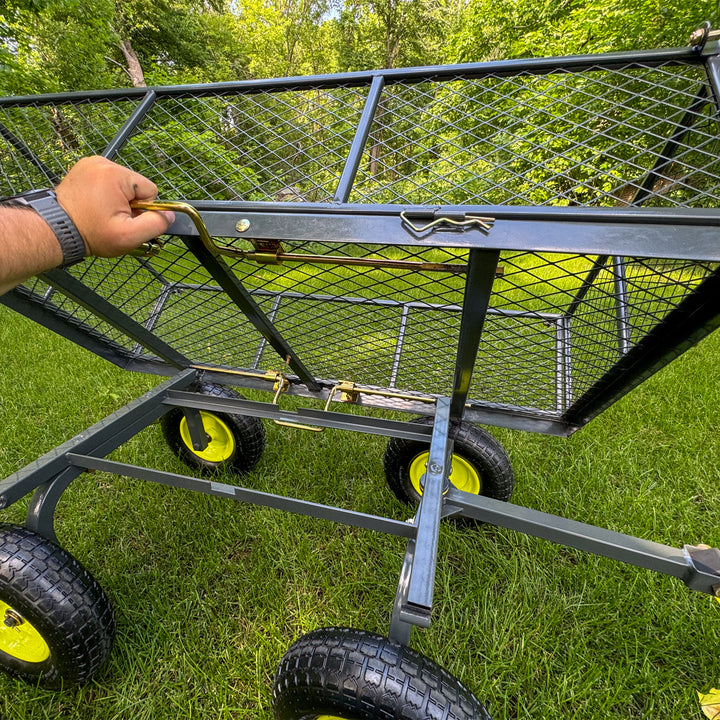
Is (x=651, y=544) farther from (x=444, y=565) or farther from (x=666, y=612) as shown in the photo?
(x=444, y=565)

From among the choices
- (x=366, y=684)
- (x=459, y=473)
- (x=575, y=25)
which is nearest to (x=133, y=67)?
(x=575, y=25)

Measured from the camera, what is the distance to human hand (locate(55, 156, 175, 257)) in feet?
2.25

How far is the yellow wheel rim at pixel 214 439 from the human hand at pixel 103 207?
1192 mm

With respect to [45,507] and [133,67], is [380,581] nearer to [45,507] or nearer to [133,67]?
[45,507]

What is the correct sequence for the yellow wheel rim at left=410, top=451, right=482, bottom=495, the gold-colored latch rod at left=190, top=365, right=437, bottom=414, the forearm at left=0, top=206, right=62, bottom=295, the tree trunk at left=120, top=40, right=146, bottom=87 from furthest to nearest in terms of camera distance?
the tree trunk at left=120, top=40, right=146, bottom=87 → the yellow wheel rim at left=410, top=451, right=482, bottom=495 → the gold-colored latch rod at left=190, top=365, right=437, bottom=414 → the forearm at left=0, top=206, right=62, bottom=295

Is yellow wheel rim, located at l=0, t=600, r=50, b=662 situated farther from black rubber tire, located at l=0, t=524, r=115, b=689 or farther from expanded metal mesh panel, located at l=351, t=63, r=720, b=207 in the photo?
expanded metal mesh panel, located at l=351, t=63, r=720, b=207

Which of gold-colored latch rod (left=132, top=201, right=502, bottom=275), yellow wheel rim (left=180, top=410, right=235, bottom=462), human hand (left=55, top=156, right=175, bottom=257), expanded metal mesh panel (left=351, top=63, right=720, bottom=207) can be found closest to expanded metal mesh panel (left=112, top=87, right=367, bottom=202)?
expanded metal mesh panel (left=351, top=63, right=720, bottom=207)

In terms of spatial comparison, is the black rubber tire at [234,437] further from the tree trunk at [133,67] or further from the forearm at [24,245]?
the tree trunk at [133,67]

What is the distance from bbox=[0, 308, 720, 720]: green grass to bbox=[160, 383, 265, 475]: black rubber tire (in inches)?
4.3

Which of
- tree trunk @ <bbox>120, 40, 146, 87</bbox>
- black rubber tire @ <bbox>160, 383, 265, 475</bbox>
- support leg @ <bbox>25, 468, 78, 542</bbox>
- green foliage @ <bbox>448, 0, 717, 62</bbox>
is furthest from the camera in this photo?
tree trunk @ <bbox>120, 40, 146, 87</bbox>

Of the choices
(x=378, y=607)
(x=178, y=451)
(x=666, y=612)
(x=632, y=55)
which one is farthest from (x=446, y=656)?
(x=632, y=55)

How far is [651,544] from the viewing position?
3.15 ft

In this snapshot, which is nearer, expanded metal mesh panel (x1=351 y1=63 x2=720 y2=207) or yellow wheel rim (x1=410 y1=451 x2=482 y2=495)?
expanded metal mesh panel (x1=351 y1=63 x2=720 y2=207)

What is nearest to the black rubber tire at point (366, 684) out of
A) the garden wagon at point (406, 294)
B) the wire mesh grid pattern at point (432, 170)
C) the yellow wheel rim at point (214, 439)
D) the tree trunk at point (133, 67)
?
the garden wagon at point (406, 294)
